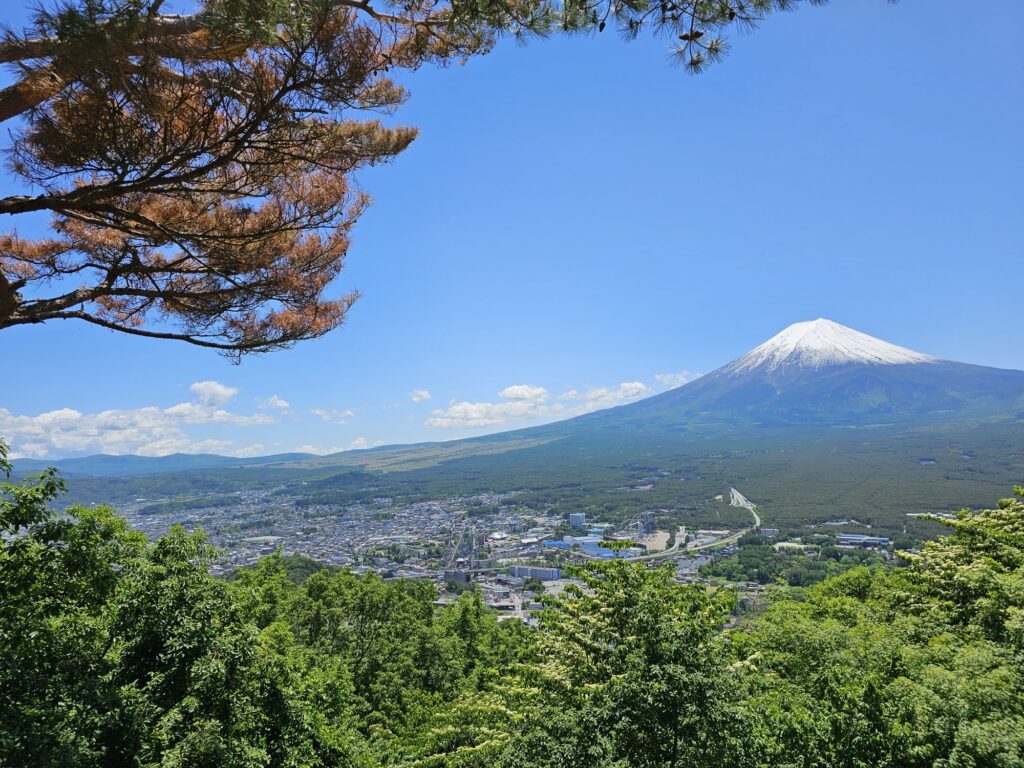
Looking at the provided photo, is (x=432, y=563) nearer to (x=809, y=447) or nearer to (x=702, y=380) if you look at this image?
(x=809, y=447)

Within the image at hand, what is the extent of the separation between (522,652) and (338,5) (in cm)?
890

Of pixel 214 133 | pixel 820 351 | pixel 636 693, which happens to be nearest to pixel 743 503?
pixel 636 693

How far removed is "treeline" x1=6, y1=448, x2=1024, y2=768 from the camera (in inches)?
176

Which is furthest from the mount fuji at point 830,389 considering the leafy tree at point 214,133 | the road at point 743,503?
the leafy tree at point 214,133

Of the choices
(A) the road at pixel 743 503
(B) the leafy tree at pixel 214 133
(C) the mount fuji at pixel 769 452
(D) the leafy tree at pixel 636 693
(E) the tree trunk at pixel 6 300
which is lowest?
(A) the road at pixel 743 503

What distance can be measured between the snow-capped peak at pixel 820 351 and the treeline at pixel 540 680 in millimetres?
175074

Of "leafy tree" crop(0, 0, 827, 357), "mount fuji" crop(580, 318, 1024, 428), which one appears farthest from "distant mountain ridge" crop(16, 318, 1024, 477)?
"leafy tree" crop(0, 0, 827, 357)

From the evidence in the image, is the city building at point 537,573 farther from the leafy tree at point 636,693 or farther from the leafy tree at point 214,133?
the leafy tree at point 214,133

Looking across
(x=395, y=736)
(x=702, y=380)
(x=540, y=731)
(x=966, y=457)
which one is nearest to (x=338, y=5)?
(x=540, y=731)

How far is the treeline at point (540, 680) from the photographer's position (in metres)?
4.47

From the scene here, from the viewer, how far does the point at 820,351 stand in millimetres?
162125

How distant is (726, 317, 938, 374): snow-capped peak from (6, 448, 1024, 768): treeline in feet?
574

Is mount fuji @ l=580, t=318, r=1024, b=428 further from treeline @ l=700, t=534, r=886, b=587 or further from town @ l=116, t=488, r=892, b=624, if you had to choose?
treeline @ l=700, t=534, r=886, b=587

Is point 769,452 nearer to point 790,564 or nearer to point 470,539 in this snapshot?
point 470,539
